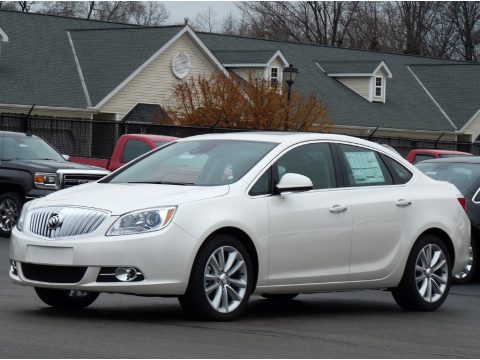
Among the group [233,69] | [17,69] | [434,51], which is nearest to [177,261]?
[17,69]

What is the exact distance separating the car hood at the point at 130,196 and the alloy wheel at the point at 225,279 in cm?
49

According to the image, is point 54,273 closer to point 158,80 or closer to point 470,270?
point 470,270

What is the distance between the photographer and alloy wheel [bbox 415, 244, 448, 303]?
11438 millimetres

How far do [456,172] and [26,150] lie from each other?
8.21m

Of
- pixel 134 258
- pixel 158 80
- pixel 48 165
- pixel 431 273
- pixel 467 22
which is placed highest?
pixel 467 22

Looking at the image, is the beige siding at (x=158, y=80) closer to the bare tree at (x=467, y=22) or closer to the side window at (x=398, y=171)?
the side window at (x=398, y=171)

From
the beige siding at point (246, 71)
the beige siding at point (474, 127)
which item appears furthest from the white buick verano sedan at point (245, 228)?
the beige siding at point (474, 127)

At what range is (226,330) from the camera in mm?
9242

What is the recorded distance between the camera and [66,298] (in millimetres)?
10367

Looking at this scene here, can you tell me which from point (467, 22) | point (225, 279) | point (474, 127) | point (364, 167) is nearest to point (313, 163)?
point (364, 167)

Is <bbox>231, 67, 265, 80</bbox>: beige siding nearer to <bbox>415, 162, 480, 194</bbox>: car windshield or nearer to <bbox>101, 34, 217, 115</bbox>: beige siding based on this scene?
<bbox>101, 34, 217, 115</bbox>: beige siding

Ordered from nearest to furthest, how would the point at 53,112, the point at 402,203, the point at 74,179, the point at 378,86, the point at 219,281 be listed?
the point at 219,281 → the point at 402,203 → the point at 74,179 → the point at 53,112 → the point at 378,86

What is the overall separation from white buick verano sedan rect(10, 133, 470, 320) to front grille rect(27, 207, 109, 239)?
0.01 meters

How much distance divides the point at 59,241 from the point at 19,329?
2.91ft
